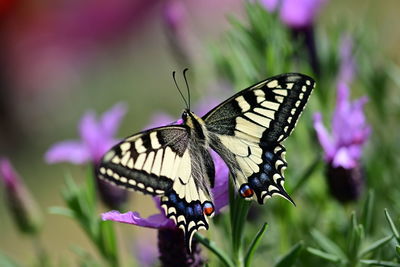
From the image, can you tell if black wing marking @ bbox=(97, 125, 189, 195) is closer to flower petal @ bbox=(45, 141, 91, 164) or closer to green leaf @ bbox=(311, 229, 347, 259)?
green leaf @ bbox=(311, 229, 347, 259)

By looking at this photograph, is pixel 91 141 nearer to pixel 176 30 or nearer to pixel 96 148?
pixel 96 148

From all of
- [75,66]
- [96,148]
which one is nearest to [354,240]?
[96,148]

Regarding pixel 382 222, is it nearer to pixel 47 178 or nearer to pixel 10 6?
pixel 47 178

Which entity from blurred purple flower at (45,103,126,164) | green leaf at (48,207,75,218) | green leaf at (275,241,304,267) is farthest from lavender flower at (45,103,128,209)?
green leaf at (275,241,304,267)

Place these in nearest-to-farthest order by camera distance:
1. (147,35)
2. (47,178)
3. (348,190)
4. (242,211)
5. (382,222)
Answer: (242,211), (348,190), (382,222), (47,178), (147,35)

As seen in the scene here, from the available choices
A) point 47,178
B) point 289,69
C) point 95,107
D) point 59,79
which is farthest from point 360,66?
point 59,79

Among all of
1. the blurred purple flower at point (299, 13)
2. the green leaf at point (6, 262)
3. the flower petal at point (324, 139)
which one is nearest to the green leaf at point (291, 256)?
the flower petal at point (324, 139)

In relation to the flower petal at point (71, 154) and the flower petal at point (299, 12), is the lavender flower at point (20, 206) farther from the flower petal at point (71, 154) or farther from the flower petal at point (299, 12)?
the flower petal at point (299, 12)
